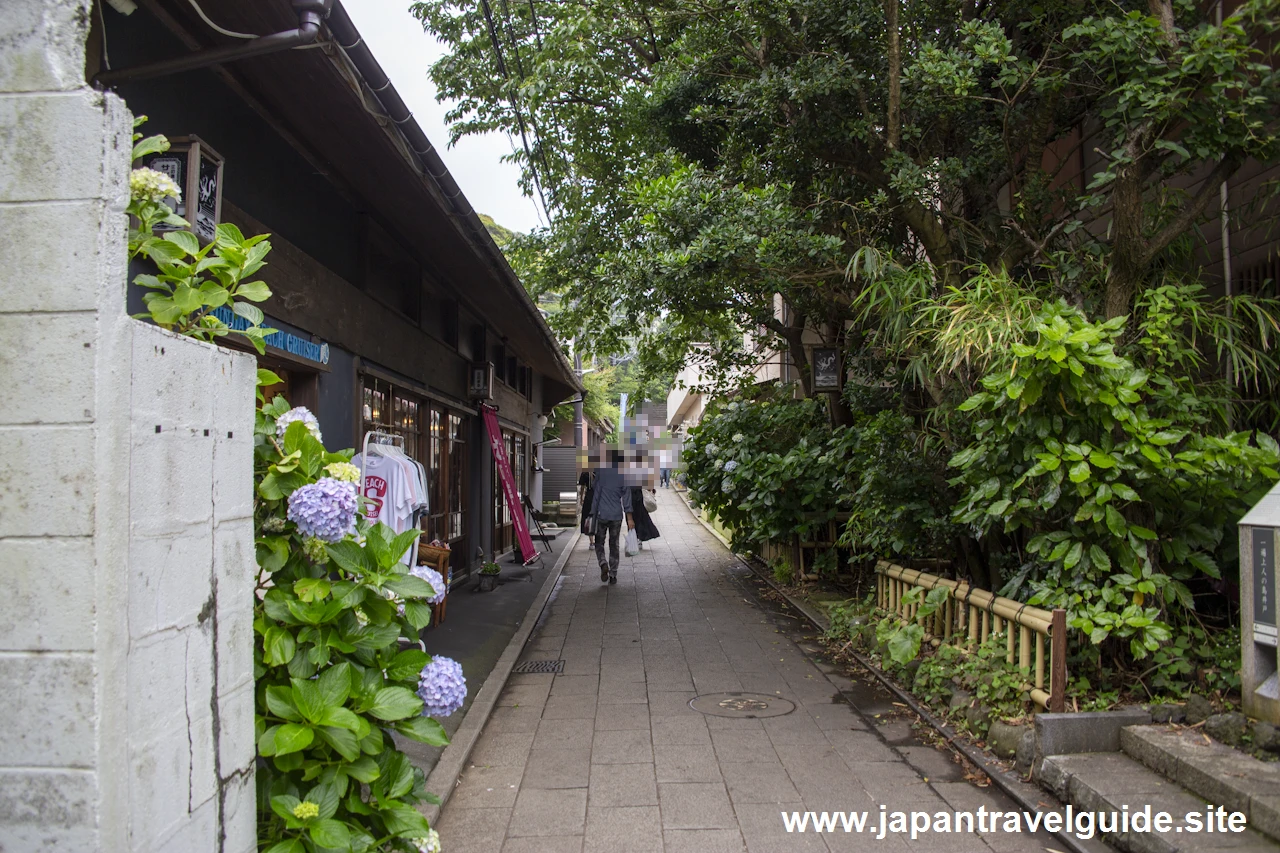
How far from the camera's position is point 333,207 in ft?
23.2

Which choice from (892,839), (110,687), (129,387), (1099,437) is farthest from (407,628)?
(1099,437)

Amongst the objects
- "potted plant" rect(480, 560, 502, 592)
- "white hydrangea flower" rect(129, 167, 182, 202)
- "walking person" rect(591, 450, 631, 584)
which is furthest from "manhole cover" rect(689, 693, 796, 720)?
"walking person" rect(591, 450, 631, 584)

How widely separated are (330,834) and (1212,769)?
3.75 m

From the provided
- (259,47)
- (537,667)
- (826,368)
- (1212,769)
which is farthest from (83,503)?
(826,368)

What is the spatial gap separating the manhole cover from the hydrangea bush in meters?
3.51

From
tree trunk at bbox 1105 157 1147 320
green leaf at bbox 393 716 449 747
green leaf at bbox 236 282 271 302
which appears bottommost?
green leaf at bbox 393 716 449 747

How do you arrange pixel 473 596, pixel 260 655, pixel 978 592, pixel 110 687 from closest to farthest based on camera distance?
pixel 110 687 < pixel 260 655 < pixel 978 592 < pixel 473 596

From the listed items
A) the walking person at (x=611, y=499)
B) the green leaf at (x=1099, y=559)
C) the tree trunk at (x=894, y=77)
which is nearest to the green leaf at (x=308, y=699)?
the green leaf at (x=1099, y=559)

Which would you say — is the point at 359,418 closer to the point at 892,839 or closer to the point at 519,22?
the point at 892,839

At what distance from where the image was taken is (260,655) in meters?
2.80

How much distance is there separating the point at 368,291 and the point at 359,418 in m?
1.21

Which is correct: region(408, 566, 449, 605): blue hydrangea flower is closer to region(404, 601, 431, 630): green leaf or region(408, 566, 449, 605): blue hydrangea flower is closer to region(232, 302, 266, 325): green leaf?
region(404, 601, 431, 630): green leaf

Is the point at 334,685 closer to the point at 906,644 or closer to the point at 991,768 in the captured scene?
the point at 991,768

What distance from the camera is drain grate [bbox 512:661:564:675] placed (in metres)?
7.50
